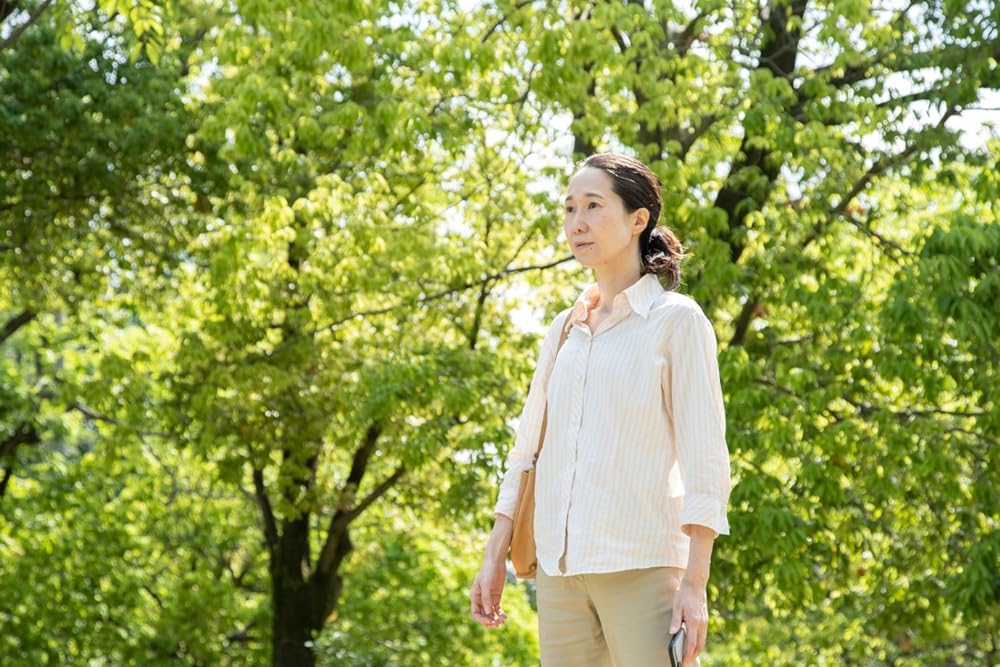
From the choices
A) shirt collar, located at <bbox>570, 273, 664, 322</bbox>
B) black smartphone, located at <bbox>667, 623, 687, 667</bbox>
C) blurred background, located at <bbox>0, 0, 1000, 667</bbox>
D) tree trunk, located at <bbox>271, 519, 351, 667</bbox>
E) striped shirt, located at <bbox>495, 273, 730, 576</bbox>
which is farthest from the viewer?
tree trunk, located at <bbox>271, 519, 351, 667</bbox>

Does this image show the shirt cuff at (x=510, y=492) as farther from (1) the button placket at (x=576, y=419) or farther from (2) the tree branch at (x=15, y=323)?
(2) the tree branch at (x=15, y=323)

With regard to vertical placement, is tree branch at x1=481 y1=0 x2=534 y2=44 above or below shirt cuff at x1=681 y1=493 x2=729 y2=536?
above

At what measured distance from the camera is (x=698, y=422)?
2.71 metres

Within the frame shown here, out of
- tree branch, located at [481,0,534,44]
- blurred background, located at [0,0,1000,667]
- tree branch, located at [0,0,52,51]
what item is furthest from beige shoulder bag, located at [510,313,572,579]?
tree branch, located at [481,0,534,44]

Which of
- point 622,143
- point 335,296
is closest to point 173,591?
point 335,296

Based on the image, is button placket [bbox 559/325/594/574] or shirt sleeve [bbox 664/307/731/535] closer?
shirt sleeve [bbox 664/307/731/535]

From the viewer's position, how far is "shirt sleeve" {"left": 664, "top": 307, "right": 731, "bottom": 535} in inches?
105

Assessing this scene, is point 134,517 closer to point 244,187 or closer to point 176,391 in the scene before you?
point 176,391

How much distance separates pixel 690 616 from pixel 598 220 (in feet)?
2.73

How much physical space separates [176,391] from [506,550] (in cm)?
990

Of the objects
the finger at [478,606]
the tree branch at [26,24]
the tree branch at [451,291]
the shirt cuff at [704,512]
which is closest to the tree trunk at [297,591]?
the tree branch at [451,291]

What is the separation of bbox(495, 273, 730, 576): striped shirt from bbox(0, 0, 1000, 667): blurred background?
454 centimetres

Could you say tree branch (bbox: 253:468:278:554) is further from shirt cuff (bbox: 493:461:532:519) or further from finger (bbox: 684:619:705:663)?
finger (bbox: 684:619:705:663)

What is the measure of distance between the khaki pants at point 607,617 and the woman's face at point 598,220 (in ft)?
2.18
